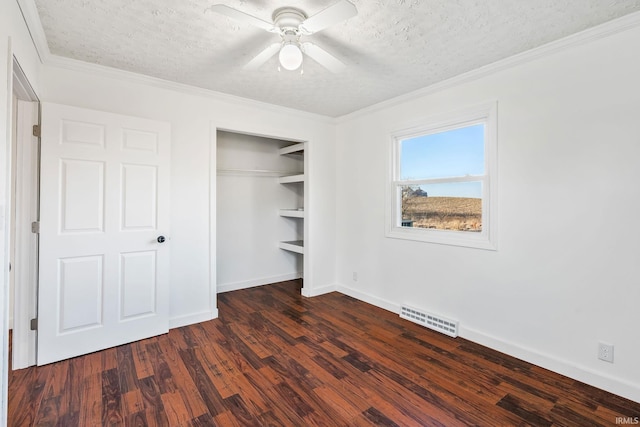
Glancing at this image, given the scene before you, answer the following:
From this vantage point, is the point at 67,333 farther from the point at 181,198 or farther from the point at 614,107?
the point at 614,107

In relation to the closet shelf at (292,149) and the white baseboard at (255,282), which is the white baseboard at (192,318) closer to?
the white baseboard at (255,282)

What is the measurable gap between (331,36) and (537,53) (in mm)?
1600

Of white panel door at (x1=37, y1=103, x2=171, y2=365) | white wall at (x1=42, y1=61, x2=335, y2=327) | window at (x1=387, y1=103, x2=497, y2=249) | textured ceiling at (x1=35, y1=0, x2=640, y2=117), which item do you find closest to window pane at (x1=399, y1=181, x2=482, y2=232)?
window at (x1=387, y1=103, x2=497, y2=249)

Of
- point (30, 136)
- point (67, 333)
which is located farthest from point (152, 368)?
point (30, 136)

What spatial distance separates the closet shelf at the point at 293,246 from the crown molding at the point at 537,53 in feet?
7.40

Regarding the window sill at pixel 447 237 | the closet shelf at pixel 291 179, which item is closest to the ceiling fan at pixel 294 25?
the window sill at pixel 447 237

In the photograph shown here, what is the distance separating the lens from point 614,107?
2.05 metres

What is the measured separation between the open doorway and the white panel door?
A: 75 mm

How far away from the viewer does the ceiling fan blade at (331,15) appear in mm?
1549

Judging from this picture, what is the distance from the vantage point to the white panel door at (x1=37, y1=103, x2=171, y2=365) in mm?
2414

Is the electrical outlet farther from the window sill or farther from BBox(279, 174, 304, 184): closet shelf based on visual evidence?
BBox(279, 174, 304, 184): closet shelf

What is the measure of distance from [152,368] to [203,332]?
658 mm

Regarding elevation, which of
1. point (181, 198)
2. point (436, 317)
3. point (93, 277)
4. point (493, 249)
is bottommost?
point (436, 317)
